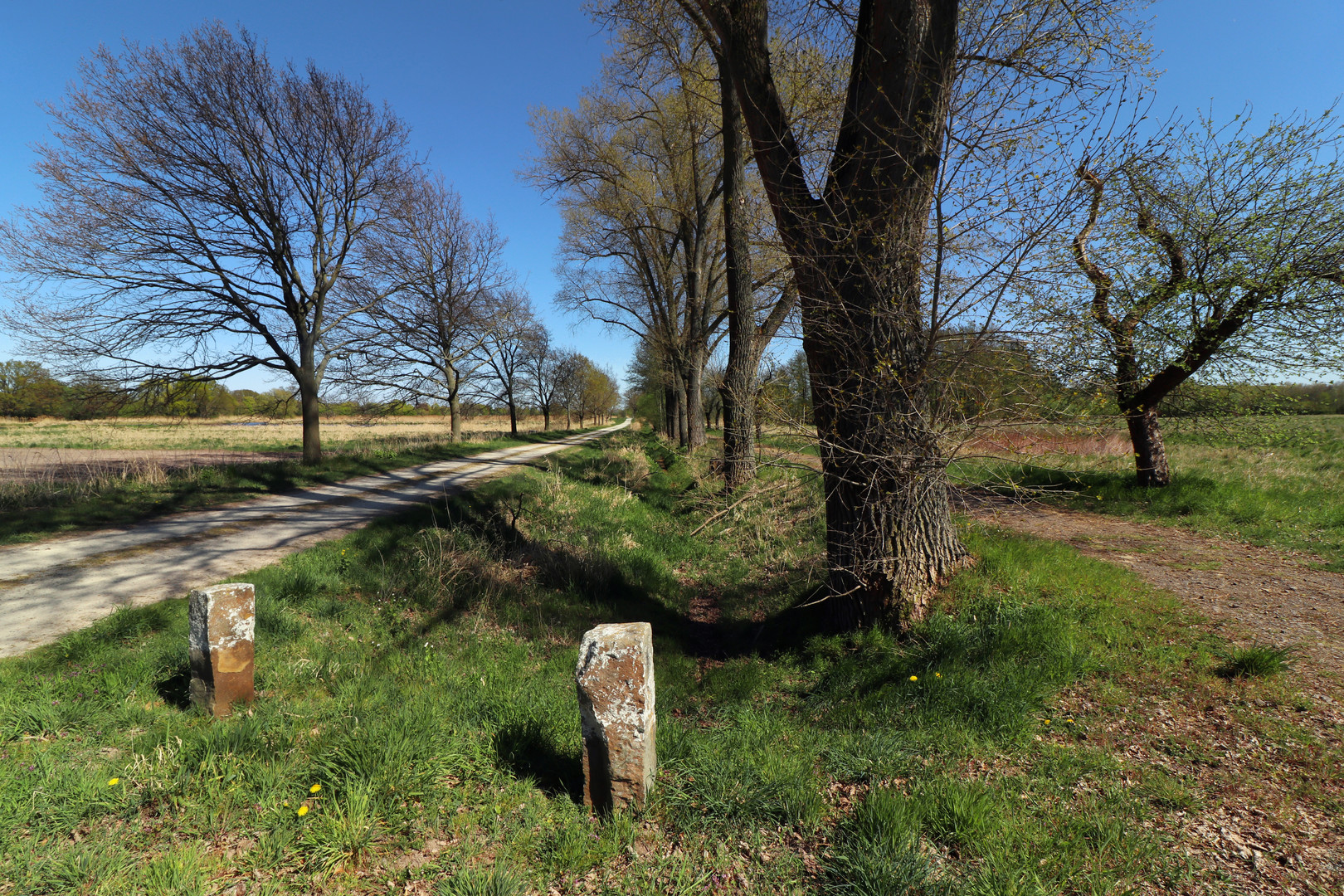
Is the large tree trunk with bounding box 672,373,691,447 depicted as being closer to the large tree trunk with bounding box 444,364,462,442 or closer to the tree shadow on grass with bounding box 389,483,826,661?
the large tree trunk with bounding box 444,364,462,442

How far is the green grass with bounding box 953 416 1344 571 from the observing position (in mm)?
6473

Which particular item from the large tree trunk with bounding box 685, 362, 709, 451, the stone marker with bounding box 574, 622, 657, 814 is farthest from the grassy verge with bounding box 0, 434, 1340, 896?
the large tree trunk with bounding box 685, 362, 709, 451

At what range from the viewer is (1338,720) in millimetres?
2938

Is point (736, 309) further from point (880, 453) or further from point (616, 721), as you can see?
point (616, 721)

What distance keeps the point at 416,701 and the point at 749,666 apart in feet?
9.39

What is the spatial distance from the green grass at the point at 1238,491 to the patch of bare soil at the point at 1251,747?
164 cm

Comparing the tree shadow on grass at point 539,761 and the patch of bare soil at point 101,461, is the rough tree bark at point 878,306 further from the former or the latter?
the patch of bare soil at point 101,461

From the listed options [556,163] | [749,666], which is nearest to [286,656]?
[749,666]

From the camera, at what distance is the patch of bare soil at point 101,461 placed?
10.5 m

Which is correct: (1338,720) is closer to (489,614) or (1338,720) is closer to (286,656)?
(489,614)

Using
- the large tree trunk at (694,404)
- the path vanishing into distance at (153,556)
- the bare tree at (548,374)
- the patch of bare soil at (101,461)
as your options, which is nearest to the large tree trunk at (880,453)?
the path vanishing into distance at (153,556)

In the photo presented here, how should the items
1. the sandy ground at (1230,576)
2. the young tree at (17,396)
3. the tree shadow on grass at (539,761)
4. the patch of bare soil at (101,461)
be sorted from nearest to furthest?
the tree shadow on grass at (539,761) → the sandy ground at (1230,576) → the patch of bare soil at (101,461) → the young tree at (17,396)

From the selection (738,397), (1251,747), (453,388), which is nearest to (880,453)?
(1251,747)

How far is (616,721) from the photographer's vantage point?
2.59 m
